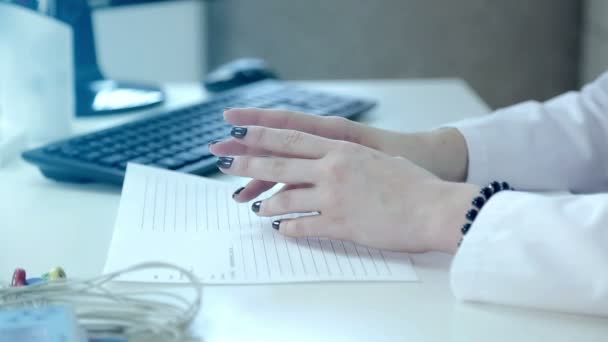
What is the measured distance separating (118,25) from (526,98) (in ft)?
3.52

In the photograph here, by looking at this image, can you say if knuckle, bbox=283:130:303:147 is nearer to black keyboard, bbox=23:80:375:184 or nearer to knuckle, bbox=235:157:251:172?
knuckle, bbox=235:157:251:172

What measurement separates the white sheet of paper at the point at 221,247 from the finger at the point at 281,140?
0.07 m

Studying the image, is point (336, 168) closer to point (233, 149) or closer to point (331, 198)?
point (331, 198)

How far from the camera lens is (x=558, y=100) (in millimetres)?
970

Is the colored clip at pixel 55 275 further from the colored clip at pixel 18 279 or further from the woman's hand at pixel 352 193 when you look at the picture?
the woman's hand at pixel 352 193

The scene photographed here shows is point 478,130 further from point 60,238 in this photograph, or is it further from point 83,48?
point 83,48

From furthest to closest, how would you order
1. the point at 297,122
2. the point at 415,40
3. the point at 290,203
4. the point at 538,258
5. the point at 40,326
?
the point at 415,40
the point at 297,122
the point at 290,203
the point at 538,258
the point at 40,326

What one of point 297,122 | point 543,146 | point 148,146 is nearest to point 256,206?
point 297,122

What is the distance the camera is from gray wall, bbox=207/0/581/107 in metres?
1.99

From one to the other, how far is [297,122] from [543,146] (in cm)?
30

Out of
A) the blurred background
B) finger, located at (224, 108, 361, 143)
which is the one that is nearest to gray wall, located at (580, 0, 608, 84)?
the blurred background

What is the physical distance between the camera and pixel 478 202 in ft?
2.09

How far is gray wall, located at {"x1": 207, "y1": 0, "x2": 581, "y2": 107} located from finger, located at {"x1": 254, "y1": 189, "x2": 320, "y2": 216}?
139 centimetres

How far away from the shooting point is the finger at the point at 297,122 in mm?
777
